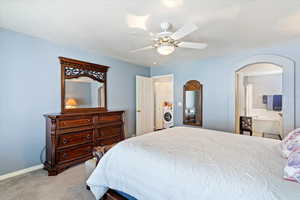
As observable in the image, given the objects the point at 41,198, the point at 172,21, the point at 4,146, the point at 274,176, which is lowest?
the point at 41,198

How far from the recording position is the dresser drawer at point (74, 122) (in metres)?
2.74

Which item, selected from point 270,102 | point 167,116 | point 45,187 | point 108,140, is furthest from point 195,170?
point 270,102

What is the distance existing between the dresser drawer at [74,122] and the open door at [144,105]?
1.93 m

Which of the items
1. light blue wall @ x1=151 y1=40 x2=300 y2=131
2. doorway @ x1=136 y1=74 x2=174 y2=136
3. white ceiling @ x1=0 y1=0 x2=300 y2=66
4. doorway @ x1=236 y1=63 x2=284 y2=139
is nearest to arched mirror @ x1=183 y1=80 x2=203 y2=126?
light blue wall @ x1=151 y1=40 x2=300 y2=131

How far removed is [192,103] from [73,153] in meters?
3.26

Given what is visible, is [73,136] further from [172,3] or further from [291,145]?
[291,145]

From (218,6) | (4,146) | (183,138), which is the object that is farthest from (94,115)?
(218,6)

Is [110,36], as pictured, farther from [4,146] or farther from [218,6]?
[4,146]

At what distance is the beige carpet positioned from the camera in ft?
6.68

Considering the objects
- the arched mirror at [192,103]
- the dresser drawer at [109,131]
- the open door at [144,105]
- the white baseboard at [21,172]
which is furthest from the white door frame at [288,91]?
the white baseboard at [21,172]

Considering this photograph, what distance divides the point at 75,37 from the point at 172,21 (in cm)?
182

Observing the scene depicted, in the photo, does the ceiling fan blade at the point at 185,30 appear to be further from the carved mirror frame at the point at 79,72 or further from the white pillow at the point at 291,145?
the carved mirror frame at the point at 79,72

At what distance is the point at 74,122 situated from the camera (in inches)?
114

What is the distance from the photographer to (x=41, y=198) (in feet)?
6.55
